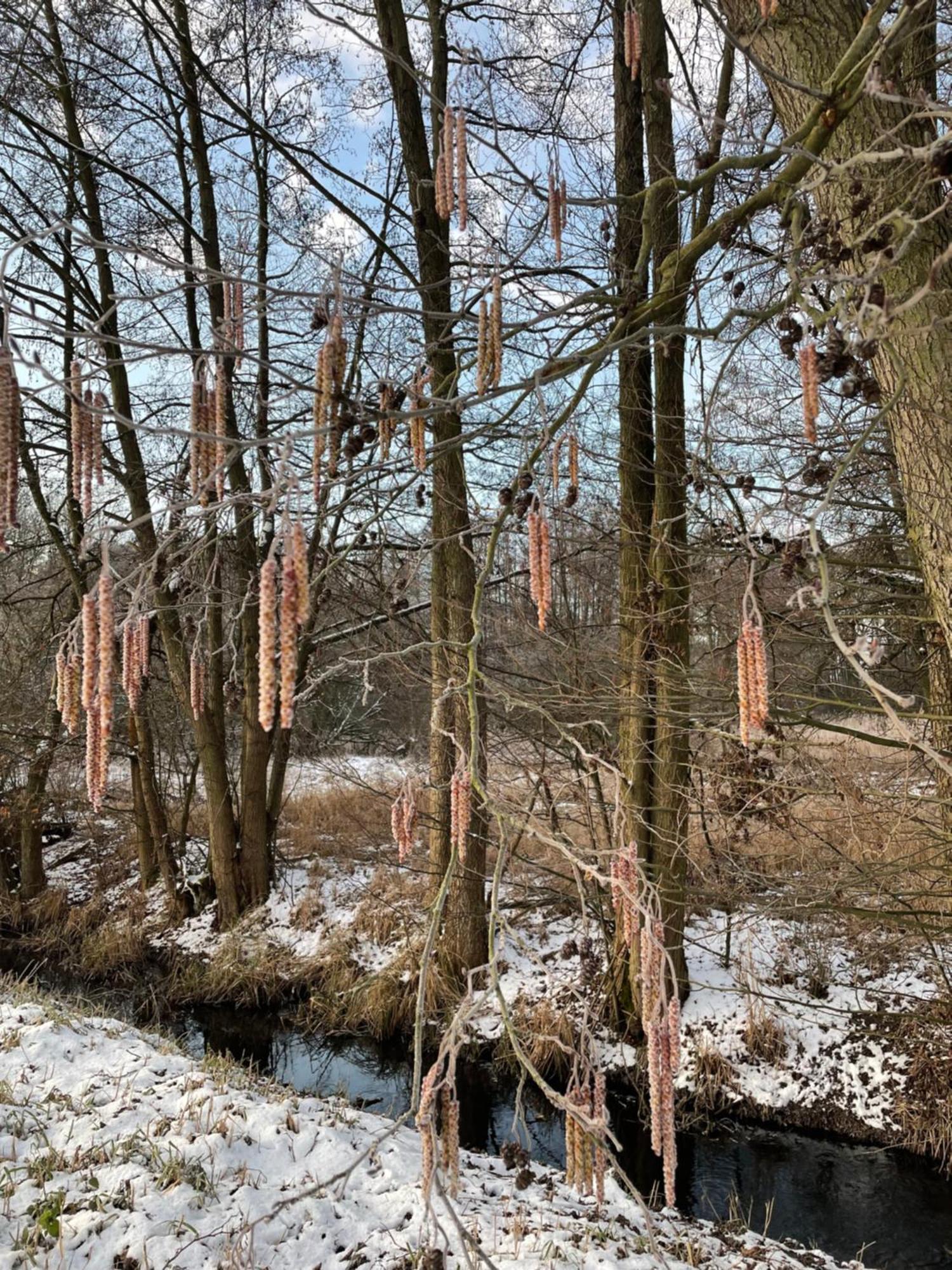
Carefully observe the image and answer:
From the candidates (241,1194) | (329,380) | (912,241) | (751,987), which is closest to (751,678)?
(329,380)

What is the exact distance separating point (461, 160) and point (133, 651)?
5.28ft

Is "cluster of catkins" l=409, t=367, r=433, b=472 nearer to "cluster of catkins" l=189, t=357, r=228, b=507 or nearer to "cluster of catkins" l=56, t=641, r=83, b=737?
"cluster of catkins" l=189, t=357, r=228, b=507

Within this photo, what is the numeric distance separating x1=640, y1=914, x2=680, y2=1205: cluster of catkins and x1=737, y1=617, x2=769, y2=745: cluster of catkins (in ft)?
1.50

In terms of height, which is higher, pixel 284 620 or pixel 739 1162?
pixel 284 620

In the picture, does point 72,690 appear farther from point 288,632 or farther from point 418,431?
point 418,431

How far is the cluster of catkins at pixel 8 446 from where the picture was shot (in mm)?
1573

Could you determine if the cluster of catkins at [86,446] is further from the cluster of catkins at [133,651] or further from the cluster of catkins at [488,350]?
the cluster of catkins at [488,350]

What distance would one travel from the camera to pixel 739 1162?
5551 mm

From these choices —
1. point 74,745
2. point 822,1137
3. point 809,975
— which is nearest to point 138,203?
point 74,745

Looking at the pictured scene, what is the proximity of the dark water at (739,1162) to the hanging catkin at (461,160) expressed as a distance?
4094mm

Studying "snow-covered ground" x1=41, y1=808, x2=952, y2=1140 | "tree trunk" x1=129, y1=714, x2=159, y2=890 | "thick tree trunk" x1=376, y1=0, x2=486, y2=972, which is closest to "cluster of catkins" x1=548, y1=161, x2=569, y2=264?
"snow-covered ground" x1=41, y1=808, x2=952, y2=1140

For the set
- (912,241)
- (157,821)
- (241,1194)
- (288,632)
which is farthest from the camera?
(157,821)

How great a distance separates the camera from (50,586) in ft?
35.0

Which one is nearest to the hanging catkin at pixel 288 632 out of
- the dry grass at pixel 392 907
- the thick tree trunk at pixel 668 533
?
the thick tree trunk at pixel 668 533
